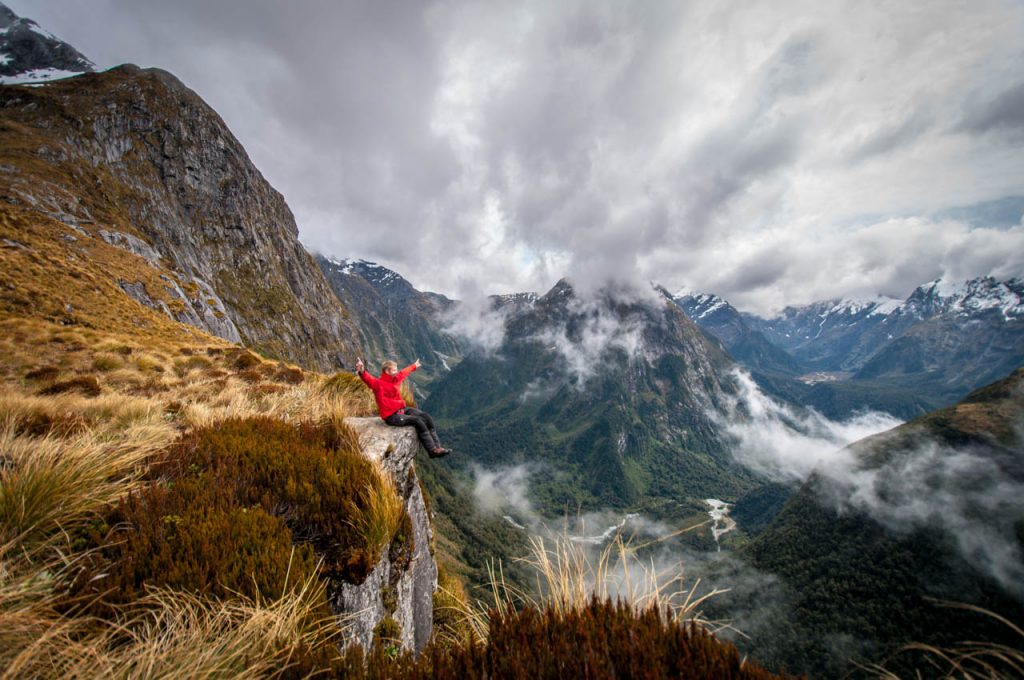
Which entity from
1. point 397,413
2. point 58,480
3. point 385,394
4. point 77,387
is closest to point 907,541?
point 397,413

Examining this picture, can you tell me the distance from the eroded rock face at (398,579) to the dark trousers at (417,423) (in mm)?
156

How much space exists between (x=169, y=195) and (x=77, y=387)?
152379 mm

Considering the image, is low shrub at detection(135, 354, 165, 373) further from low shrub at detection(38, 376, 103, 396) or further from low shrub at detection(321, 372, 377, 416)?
low shrub at detection(321, 372, 377, 416)

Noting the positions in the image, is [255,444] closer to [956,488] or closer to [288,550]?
[288,550]

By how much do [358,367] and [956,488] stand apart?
701 feet

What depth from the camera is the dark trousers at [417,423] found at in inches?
409

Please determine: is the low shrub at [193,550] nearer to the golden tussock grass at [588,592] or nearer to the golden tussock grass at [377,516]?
the golden tussock grass at [377,516]

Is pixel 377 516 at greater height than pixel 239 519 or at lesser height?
lesser

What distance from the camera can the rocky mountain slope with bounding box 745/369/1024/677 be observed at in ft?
356

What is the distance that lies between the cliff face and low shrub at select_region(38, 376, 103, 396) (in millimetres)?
38365

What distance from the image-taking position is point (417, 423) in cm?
1064

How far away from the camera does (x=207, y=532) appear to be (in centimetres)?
495

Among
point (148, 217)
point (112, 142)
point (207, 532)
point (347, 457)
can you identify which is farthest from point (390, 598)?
point (112, 142)

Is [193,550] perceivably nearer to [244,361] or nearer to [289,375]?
[289,375]
